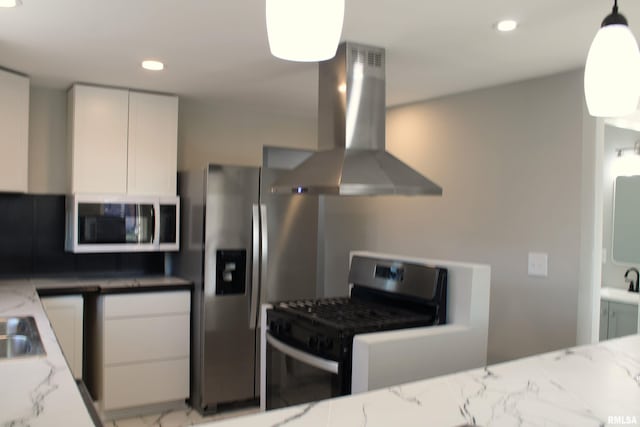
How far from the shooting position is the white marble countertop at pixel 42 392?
1.25 meters

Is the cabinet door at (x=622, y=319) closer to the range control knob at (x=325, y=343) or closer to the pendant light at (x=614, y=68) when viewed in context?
the range control knob at (x=325, y=343)

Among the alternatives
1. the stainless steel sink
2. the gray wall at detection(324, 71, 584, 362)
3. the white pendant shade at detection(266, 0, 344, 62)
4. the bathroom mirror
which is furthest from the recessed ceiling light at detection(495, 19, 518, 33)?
the bathroom mirror

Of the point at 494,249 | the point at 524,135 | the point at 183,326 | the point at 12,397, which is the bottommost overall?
the point at 183,326

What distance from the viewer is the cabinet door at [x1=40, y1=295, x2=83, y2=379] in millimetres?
3225

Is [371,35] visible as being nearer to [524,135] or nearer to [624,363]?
[524,135]

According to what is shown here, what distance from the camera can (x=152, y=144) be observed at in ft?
12.2

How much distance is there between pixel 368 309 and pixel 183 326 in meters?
1.59

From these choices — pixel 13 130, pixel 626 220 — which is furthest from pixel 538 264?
pixel 13 130

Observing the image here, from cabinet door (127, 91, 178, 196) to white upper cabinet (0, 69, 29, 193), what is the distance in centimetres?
65

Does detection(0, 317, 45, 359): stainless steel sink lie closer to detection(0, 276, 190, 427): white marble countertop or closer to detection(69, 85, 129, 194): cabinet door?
detection(0, 276, 190, 427): white marble countertop

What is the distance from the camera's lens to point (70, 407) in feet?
4.34

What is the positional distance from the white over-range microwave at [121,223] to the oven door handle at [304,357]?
1.50 meters

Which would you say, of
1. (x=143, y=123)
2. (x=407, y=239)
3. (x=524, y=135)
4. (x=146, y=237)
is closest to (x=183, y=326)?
(x=146, y=237)

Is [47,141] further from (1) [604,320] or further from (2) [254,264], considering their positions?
(1) [604,320]
